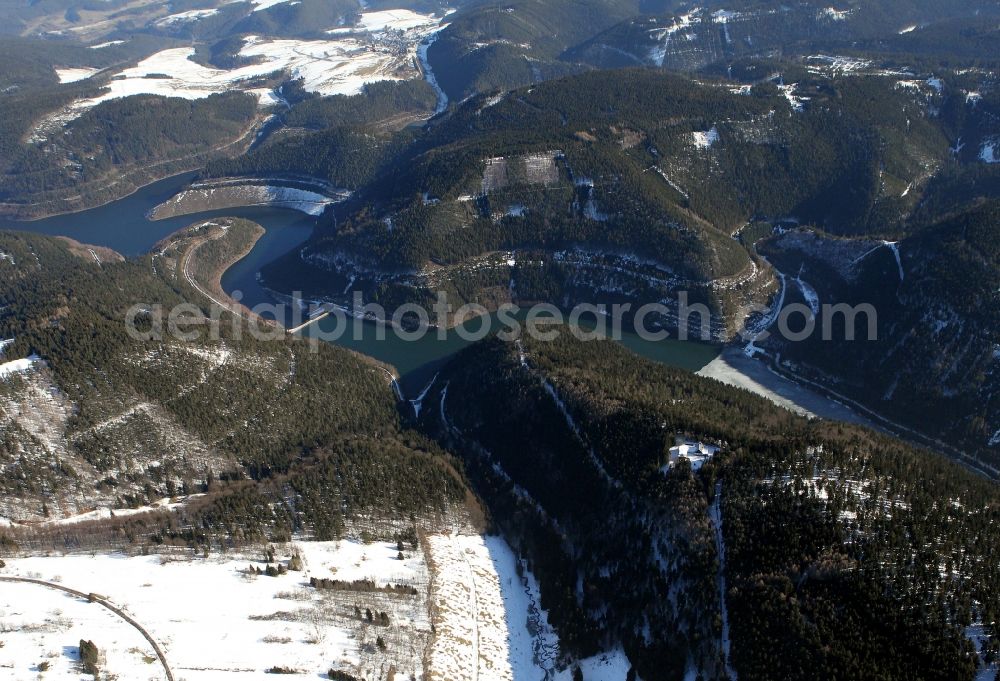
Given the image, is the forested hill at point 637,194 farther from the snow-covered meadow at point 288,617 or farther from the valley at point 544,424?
the snow-covered meadow at point 288,617

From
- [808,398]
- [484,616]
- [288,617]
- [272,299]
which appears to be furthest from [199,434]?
[808,398]

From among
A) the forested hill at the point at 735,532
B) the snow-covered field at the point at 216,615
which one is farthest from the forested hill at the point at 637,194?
the snow-covered field at the point at 216,615

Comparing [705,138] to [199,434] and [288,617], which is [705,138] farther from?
[288,617]

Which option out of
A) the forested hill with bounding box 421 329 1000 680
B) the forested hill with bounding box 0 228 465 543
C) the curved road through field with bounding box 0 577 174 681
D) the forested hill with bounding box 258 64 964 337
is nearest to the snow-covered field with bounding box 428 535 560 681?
the forested hill with bounding box 421 329 1000 680

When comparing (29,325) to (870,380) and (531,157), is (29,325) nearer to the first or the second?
(531,157)

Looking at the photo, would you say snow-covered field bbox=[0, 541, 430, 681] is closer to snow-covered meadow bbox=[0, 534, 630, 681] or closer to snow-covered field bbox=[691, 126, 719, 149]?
snow-covered meadow bbox=[0, 534, 630, 681]

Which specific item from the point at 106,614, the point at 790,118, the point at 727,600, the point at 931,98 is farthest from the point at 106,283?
the point at 931,98
